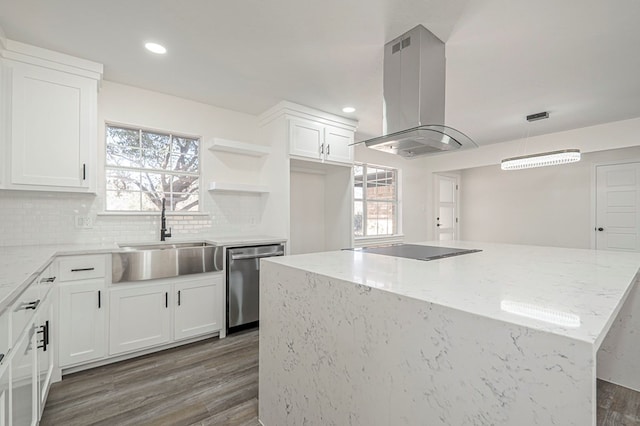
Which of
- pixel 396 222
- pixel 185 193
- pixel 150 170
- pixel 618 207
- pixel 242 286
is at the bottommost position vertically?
pixel 242 286

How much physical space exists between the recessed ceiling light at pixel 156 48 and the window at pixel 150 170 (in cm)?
103

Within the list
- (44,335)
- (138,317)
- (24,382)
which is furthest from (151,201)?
(24,382)

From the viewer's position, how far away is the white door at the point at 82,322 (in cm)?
220

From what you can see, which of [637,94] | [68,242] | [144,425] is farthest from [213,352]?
[637,94]

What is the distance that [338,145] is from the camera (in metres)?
3.94

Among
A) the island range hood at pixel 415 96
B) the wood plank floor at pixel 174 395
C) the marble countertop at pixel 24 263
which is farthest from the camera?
the island range hood at pixel 415 96

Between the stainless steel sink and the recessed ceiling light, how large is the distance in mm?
1622

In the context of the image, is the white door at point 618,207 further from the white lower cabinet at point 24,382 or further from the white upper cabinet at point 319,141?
the white lower cabinet at point 24,382

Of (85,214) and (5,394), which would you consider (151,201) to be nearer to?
(85,214)

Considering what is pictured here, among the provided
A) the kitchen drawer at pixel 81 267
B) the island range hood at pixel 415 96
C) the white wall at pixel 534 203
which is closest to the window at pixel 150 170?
the kitchen drawer at pixel 81 267

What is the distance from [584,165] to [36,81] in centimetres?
713

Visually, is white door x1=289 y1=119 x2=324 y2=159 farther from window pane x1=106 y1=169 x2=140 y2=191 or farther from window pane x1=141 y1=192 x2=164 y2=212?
window pane x1=106 y1=169 x2=140 y2=191

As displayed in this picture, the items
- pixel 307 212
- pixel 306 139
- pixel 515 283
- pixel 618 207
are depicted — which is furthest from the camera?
pixel 618 207

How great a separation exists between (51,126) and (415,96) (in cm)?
284
